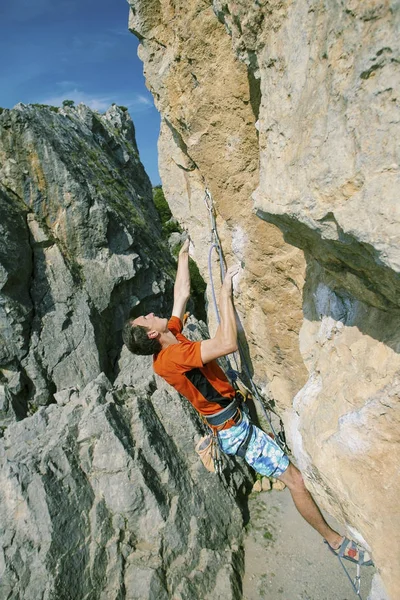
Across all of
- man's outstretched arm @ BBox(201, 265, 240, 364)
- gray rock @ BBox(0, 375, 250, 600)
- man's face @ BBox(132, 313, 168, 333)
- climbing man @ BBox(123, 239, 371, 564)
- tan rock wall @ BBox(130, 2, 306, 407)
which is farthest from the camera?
gray rock @ BBox(0, 375, 250, 600)

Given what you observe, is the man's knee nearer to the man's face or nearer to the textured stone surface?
the man's face

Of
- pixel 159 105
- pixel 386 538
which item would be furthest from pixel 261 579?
pixel 159 105

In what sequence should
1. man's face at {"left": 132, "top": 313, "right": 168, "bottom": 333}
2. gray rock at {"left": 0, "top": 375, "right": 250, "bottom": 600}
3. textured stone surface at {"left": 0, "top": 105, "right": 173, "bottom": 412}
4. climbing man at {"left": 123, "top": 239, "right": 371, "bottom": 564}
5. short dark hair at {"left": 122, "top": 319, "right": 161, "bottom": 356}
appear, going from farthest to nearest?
textured stone surface at {"left": 0, "top": 105, "right": 173, "bottom": 412}
gray rock at {"left": 0, "top": 375, "right": 250, "bottom": 600}
man's face at {"left": 132, "top": 313, "right": 168, "bottom": 333}
short dark hair at {"left": 122, "top": 319, "right": 161, "bottom": 356}
climbing man at {"left": 123, "top": 239, "right": 371, "bottom": 564}

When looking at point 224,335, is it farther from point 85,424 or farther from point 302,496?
point 85,424

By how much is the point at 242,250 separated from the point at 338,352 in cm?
178

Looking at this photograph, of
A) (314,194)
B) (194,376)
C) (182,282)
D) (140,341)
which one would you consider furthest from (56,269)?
(314,194)

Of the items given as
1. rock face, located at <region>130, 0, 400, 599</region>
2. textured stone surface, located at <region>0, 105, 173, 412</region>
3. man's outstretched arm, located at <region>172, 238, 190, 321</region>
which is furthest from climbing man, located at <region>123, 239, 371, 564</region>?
textured stone surface, located at <region>0, 105, 173, 412</region>

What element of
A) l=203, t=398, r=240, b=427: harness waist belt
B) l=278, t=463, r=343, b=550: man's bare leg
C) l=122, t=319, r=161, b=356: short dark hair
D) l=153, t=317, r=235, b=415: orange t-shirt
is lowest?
l=278, t=463, r=343, b=550: man's bare leg

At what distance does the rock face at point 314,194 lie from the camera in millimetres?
1870

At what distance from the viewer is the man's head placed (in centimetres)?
465

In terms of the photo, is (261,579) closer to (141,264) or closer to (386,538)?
(386,538)

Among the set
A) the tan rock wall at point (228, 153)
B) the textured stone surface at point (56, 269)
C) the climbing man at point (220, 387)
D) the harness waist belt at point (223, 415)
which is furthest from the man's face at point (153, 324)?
the textured stone surface at point (56, 269)

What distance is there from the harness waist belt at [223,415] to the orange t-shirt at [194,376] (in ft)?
0.18

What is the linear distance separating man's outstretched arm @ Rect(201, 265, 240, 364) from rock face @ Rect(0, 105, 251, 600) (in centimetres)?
461
